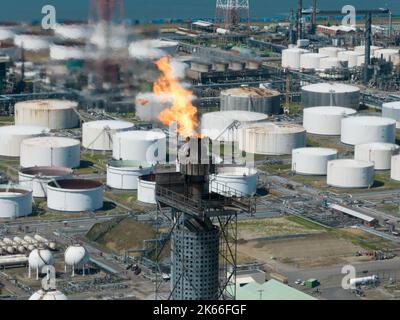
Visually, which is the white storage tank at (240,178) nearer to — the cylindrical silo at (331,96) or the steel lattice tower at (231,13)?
the cylindrical silo at (331,96)

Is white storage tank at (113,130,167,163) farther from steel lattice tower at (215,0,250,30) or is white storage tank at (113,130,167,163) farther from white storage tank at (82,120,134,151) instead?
Answer: steel lattice tower at (215,0,250,30)

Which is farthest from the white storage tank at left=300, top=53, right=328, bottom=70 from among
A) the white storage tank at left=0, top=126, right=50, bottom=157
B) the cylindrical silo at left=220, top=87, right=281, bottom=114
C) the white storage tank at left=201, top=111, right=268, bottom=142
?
the white storage tank at left=0, top=126, right=50, bottom=157

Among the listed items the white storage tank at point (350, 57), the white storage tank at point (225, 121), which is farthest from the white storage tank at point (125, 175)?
the white storage tank at point (350, 57)

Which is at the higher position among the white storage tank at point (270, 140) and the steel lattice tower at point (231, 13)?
the steel lattice tower at point (231, 13)

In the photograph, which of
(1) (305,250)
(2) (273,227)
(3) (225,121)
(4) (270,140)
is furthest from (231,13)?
(1) (305,250)

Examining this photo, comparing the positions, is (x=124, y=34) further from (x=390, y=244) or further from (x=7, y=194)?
(x=390, y=244)
